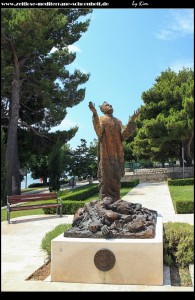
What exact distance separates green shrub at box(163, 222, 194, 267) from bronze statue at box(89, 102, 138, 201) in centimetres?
131

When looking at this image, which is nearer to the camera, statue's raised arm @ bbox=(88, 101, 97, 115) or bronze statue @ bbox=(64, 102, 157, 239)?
bronze statue @ bbox=(64, 102, 157, 239)

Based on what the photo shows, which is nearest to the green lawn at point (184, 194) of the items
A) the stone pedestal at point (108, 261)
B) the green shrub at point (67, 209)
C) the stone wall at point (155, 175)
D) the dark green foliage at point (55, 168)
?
the green shrub at point (67, 209)

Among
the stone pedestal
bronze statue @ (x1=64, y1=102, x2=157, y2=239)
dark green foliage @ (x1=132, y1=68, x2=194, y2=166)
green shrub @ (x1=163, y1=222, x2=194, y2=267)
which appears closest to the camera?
the stone pedestal

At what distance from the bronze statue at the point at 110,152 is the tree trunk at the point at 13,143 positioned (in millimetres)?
14396

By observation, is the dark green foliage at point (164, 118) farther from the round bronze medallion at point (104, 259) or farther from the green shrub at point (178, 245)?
the round bronze medallion at point (104, 259)

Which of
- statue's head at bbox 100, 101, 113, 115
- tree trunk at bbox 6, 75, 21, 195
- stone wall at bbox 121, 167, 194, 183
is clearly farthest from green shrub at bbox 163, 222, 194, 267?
stone wall at bbox 121, 167, 194, 183

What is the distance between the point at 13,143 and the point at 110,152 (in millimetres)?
15503

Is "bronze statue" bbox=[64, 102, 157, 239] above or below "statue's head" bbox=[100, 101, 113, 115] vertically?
below

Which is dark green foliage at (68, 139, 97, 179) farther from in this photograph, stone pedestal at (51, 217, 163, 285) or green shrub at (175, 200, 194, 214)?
stone pedestal at (51, 217, 163, 285)

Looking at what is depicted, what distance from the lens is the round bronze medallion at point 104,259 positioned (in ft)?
16.0

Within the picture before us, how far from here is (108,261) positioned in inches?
192

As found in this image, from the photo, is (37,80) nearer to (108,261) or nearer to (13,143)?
(13,143)

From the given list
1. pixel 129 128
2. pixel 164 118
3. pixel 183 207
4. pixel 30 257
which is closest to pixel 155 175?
pixel 164 118

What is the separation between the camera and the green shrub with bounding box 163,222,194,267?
588 cm
